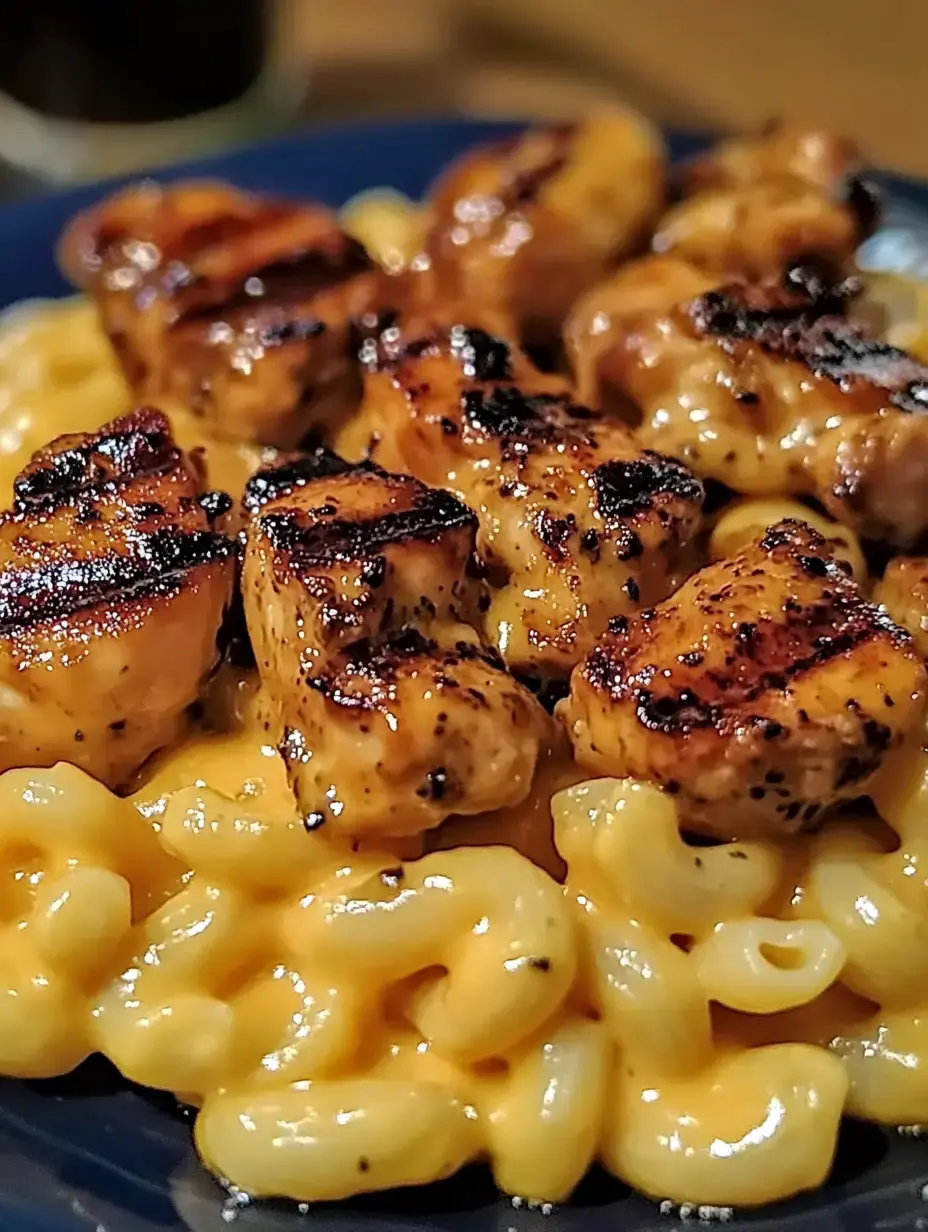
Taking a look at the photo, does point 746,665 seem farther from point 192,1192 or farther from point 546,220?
point 546,220

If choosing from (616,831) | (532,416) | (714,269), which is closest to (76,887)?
(616,831)

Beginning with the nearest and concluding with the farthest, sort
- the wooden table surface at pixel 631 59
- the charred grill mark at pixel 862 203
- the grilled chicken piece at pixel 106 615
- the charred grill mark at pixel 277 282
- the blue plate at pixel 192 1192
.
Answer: the blue plate at pixel 192 1192
the grilled chicken piece at pixel 106 615
the charred grill mark at pixel 277 282
the charred grill mark at pixel 862 203
the wooden table surface at pixel 631 59

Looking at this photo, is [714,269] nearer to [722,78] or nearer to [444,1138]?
[444,1138]

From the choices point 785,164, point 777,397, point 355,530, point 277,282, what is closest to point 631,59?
point 785,164

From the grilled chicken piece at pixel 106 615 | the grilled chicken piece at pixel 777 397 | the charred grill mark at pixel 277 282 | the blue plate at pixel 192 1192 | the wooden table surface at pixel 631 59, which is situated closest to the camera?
the blue plate at pixel 192 1192

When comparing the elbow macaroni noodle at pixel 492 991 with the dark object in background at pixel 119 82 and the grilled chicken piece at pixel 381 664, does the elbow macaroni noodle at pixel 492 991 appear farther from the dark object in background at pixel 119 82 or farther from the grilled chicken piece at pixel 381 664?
Answer: the dark object in background at pixel 119 82

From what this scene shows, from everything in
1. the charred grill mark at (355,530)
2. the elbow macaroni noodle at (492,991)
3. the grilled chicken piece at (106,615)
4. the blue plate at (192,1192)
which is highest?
the charred grill mark at (355,530)

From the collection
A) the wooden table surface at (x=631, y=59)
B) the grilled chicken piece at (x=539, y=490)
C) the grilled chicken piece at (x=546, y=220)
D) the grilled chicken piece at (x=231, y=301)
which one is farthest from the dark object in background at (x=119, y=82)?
the grilled chicken piece at (x=539, y=490)

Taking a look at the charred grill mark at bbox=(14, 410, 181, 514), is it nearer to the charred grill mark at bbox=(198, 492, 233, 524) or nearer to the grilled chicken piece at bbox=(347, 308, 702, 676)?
the charred grill mark at bbox=(198, 492, 233, 524)
